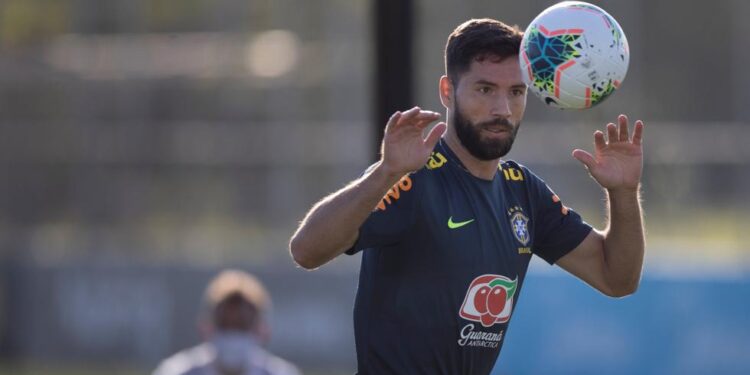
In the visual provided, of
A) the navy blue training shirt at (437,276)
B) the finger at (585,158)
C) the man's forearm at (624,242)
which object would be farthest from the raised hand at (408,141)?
the man's forearm at (624,242)

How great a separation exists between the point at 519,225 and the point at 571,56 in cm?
70

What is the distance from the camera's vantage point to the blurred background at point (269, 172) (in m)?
12.2

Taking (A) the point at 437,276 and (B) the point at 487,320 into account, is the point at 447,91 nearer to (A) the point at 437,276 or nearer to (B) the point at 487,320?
(A) the point at 437,276

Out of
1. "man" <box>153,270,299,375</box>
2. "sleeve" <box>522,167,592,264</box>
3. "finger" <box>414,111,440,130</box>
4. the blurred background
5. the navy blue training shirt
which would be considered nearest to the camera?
"finger" <box>414,111,440,130</box>

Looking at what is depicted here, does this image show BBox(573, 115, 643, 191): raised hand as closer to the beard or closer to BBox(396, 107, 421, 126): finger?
the beard

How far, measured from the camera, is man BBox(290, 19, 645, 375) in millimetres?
5008

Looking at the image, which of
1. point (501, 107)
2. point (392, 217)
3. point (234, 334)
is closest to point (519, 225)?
point (501, 107)

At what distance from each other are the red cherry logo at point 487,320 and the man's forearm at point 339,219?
68 cm

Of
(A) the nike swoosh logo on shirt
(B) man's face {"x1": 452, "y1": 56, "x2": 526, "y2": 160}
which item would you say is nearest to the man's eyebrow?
(B) man's face {"x1": 452, "y1": 56, "x2": 526, "y2": 160}

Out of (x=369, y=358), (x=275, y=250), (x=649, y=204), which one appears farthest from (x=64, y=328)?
(x=369, y=358)

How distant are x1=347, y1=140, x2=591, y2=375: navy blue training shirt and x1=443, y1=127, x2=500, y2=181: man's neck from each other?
0.02 m

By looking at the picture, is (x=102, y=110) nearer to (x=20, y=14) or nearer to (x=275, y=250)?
(x=20, y=14)

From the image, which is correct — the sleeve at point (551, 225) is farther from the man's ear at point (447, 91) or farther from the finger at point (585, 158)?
the man's ear at point (447, 91)

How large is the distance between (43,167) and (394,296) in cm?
1234
